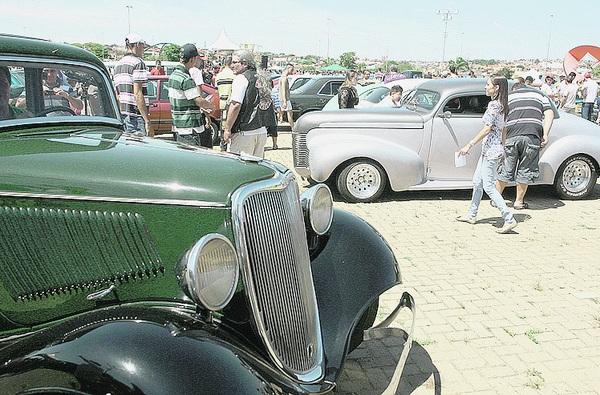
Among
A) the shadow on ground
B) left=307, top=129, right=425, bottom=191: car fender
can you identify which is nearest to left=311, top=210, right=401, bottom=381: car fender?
the shadow on ground

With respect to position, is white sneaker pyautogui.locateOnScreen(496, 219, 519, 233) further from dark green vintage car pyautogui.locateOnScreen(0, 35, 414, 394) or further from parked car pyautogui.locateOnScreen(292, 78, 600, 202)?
dark green vintage car pyautogui.locateOnScreen(0, 35, 414, 394)

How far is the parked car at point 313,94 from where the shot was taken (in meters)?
15.7

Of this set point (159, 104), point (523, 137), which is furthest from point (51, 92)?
point (159, 104)

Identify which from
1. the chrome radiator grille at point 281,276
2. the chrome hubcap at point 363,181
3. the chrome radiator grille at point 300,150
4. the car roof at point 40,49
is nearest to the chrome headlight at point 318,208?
the chrome radiator grille at point 281,276

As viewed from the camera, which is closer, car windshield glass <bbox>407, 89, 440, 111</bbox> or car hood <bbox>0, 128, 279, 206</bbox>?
car hood <bbox>0, 128, 279, 206</bbox>

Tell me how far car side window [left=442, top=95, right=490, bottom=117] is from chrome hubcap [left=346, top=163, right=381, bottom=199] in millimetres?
1407

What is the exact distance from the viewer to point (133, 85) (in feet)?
22.7

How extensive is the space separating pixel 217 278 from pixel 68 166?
2.95 ft

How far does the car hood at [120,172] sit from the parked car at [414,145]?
4.99m

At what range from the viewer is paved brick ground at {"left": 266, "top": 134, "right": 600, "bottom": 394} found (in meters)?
3.56

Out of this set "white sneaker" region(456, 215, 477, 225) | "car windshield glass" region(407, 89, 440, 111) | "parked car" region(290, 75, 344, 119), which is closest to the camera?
"white sneaker" region(456, 215, 477, 225)

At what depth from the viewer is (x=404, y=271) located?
17.5 ft

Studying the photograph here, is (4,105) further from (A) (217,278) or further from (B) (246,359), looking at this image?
(B) (246,359)

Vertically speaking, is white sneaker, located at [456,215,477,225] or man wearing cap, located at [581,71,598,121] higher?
man wearing cap, located at [581,71,598,121]
